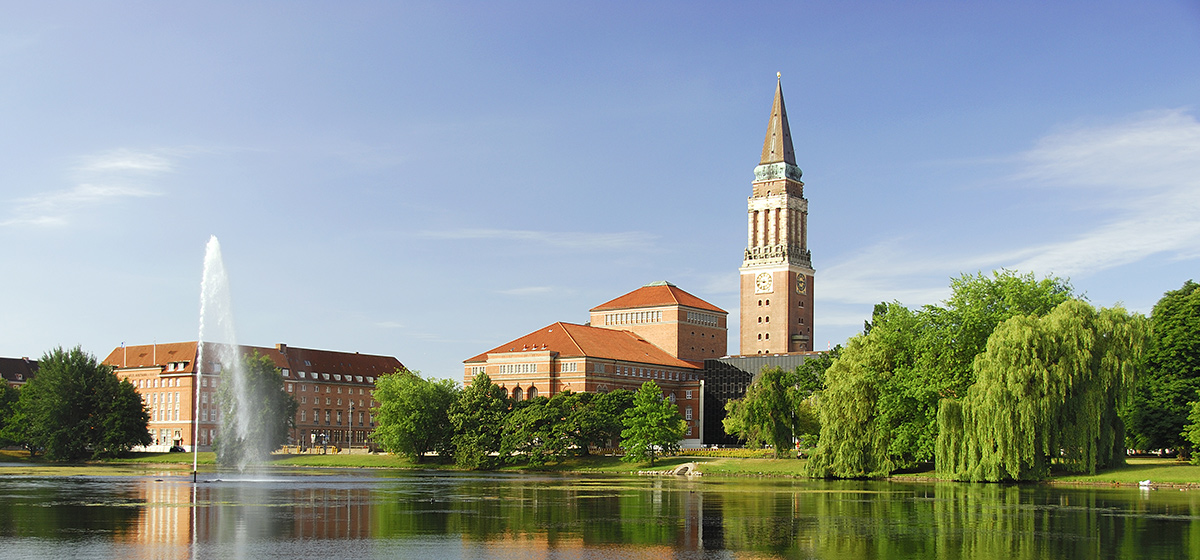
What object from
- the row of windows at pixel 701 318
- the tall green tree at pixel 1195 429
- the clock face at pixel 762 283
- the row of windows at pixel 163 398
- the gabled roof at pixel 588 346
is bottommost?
the row of windows at pixel 163 398

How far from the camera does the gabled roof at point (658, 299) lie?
149750 millimetres

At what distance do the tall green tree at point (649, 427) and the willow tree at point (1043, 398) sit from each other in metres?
37.1

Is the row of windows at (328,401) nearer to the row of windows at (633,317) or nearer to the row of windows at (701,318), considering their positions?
the row of windows at (633,317)

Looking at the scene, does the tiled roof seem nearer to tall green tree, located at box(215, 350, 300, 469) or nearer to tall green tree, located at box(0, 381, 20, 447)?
tall green tree, located at box(0, 381, 20, 447)

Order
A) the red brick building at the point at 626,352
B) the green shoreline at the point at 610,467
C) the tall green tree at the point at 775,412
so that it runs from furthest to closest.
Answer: the red brick building at the point at 626,352, the tall green tree at the point at 775,412, the green shoreline at the point at 610,467

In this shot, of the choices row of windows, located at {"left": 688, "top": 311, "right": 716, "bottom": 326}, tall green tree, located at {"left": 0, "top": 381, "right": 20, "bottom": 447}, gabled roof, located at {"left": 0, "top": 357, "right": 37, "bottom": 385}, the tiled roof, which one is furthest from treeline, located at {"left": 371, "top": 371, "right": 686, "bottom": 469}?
gabled roof, located at {"left": 0, "top": 357, "right": 37, "bottom": 385}

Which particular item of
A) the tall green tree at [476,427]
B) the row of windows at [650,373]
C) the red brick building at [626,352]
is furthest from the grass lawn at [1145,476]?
the row of windows at [650,373]

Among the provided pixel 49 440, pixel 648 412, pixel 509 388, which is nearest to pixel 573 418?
pixel 648 412

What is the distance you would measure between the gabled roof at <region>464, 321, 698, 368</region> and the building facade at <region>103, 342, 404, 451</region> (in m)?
28.0

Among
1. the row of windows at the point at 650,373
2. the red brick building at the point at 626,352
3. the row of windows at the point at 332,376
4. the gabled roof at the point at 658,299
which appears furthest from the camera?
the row of windows at the point at 332,376

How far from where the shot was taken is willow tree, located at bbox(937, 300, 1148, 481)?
60.2 meters

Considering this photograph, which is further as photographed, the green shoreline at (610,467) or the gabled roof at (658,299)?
the gabled roof at (658,299)

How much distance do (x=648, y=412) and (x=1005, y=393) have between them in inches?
1635

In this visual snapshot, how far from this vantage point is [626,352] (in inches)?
5418
